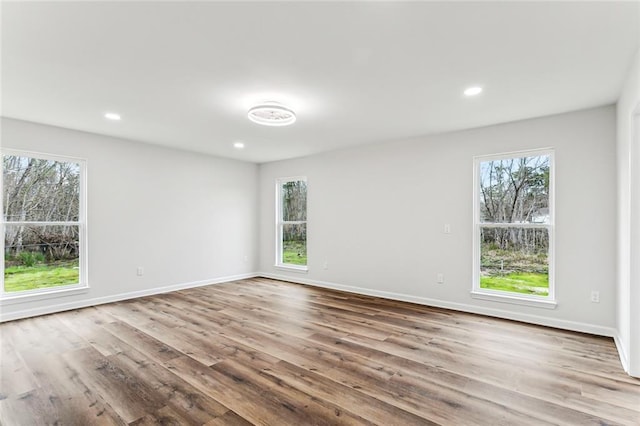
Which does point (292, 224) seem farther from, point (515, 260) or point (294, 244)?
point (515, 260)

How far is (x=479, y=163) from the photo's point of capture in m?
4.34

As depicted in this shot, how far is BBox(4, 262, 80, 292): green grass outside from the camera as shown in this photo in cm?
402

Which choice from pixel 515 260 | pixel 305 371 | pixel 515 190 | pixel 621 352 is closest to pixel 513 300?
pixel 515 260

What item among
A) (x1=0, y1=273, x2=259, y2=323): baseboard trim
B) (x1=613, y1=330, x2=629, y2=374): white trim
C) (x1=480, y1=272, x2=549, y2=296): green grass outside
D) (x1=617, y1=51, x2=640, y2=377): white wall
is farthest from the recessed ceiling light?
(x1=0, y1=273, x2=259, y2=323): baseboard trim

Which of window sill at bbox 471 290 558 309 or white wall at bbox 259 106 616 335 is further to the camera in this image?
window sill at bbox 471 290 558 309

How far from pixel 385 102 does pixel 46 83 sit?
3.24 meters

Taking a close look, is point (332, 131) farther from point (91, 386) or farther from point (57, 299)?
point (57, 299)

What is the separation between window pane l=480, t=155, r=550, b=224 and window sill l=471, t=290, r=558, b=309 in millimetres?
952

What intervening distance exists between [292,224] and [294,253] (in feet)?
1.97

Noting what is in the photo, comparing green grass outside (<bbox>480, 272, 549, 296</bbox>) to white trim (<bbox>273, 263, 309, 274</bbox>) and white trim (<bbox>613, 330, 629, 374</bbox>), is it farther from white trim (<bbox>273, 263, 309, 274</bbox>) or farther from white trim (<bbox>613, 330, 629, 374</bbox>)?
white trim (<bbox>273, 263, 309, 274</bbox>)

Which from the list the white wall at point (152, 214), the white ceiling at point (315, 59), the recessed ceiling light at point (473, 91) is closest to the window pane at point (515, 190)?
the white ceiling at point (315, 59)

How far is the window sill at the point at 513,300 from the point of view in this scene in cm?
375

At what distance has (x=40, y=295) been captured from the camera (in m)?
4.16

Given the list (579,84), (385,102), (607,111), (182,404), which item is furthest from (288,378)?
(607,111)
